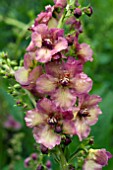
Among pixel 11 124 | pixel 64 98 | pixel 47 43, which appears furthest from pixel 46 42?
pixel 11 124

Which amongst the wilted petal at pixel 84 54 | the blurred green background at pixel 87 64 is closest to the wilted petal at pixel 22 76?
the wilted petal at pixel 84 54

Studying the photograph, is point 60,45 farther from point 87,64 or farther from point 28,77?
point 87,64

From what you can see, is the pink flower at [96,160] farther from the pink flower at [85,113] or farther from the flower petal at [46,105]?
the flower petal at [46,105]

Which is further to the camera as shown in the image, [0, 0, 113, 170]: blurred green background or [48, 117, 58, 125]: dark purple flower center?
[0, 0, 113, 170]: blurred green background

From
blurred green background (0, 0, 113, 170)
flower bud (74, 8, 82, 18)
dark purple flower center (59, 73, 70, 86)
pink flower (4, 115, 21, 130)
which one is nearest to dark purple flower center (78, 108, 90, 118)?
dark purple flower center (59, 73, 70, 86)

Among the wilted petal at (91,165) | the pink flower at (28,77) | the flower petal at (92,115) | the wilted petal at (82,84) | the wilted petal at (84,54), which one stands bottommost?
the wilted petal at (91,165)

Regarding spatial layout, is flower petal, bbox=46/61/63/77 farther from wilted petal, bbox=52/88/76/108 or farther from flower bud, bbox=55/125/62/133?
flower bud, bbox=55/125/62/133
